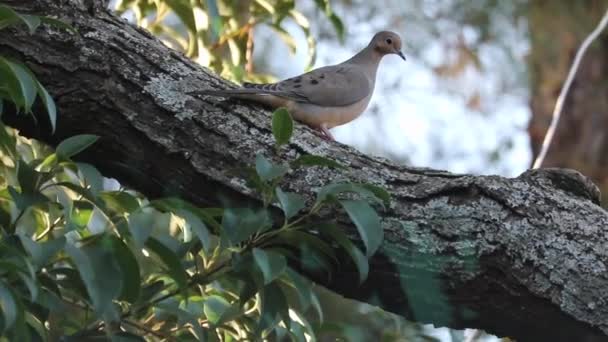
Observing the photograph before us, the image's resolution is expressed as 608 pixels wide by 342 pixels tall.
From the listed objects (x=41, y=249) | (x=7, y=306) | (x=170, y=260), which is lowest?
(x=7, y=306)

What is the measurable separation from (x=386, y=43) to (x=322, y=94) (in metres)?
1.10

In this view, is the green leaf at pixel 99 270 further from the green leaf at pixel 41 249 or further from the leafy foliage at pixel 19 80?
the leafy foliage at pixel 19 80

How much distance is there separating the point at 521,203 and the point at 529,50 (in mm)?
4222

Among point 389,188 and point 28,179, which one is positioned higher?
point 389,188

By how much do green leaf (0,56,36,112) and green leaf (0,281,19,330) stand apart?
44 centimetres

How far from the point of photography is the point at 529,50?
6762 millimetres

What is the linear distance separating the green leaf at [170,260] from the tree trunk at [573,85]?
4603 mm

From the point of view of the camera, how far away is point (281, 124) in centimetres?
243

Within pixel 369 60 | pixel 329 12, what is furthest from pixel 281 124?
pixel 369 60

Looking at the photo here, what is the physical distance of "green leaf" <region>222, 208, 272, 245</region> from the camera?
2.20m

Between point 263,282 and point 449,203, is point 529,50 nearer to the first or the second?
point 449,203

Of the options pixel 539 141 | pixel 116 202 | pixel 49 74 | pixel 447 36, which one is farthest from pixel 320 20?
pixel 116 202

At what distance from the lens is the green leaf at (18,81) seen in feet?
7.38

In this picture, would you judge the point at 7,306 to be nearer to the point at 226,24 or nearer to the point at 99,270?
the point at 99,270
